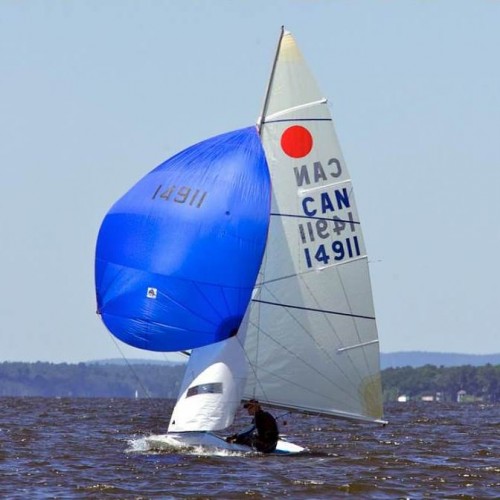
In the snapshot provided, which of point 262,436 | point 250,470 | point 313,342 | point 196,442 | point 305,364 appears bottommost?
point 250,470

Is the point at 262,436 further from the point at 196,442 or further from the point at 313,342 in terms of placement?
the point at 313,342

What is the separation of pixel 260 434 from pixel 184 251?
4.28 metres

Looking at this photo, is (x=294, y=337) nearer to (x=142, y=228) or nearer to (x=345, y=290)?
(x=345, y=290)

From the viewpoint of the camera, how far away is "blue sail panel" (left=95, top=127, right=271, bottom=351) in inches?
1286

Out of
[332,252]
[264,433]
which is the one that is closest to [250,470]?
[264,433]

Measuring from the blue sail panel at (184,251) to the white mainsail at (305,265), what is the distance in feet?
1.90

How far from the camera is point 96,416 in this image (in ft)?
205

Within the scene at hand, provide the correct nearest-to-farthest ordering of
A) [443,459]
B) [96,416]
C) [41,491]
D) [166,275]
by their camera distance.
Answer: [41,491] → [166,275] → [443,459] → [96,416]

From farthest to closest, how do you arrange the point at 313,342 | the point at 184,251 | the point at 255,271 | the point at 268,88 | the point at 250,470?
the point at 313,342 → the point at 268,88 → the point at 255,271 → the point at 184,251 → the point at 250,470

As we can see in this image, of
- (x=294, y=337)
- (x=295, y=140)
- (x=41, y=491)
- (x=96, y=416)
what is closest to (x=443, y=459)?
(x=294, y=337)

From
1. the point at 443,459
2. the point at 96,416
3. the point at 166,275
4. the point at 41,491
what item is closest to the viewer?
the point at 41,491

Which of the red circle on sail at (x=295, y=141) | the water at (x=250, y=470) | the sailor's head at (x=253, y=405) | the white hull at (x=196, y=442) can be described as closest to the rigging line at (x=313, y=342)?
the sailor's head at (x=253, y=405)

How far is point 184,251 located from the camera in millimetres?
32750

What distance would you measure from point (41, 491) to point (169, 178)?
24.8ft
